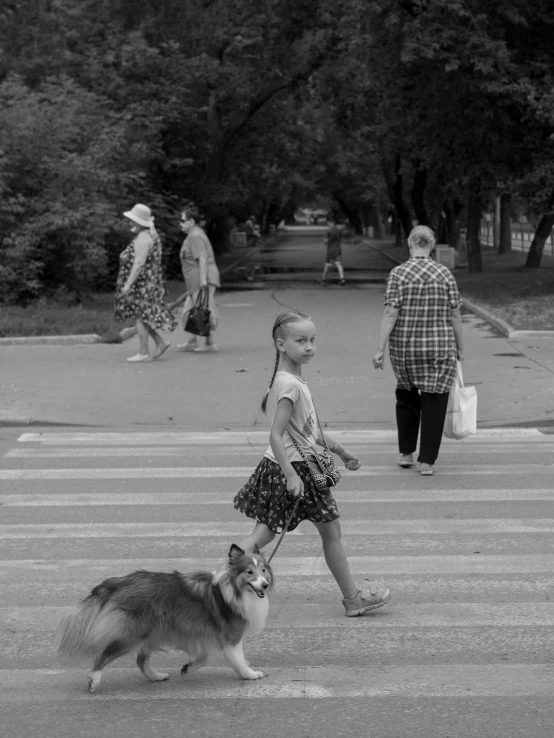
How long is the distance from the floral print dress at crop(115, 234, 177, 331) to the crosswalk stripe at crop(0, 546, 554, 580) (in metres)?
9.13

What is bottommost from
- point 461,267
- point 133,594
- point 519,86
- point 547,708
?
point 461,267

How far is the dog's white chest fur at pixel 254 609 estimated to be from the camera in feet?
15.5

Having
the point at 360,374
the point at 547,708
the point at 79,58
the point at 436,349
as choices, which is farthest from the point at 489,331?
the point at 79,58

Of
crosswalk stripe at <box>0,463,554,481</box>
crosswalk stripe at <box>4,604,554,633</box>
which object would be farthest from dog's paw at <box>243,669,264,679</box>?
crosswalk stripe at <box>0,463,554,481</box>

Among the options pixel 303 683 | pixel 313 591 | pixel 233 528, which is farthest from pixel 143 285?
pixel 303 683

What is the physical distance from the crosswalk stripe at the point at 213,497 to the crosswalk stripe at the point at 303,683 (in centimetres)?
335

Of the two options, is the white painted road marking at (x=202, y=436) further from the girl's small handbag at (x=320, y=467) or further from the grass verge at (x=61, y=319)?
the grass verge at (x=61, y=319)

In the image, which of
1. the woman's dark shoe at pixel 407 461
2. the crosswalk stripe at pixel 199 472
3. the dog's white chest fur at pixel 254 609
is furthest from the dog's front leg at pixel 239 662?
the woman's dark shoe at pixel 407 461

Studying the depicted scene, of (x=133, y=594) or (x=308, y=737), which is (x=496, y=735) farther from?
(x=133, y=594)

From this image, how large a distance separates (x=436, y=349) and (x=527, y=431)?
8.45 feet

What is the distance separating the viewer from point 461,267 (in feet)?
130

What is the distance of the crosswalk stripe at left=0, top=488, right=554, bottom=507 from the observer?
852 cm

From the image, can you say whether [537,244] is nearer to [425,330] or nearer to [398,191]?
[398,191]

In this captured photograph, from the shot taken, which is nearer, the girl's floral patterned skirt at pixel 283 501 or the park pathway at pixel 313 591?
the park pathway at pixel 313 591
